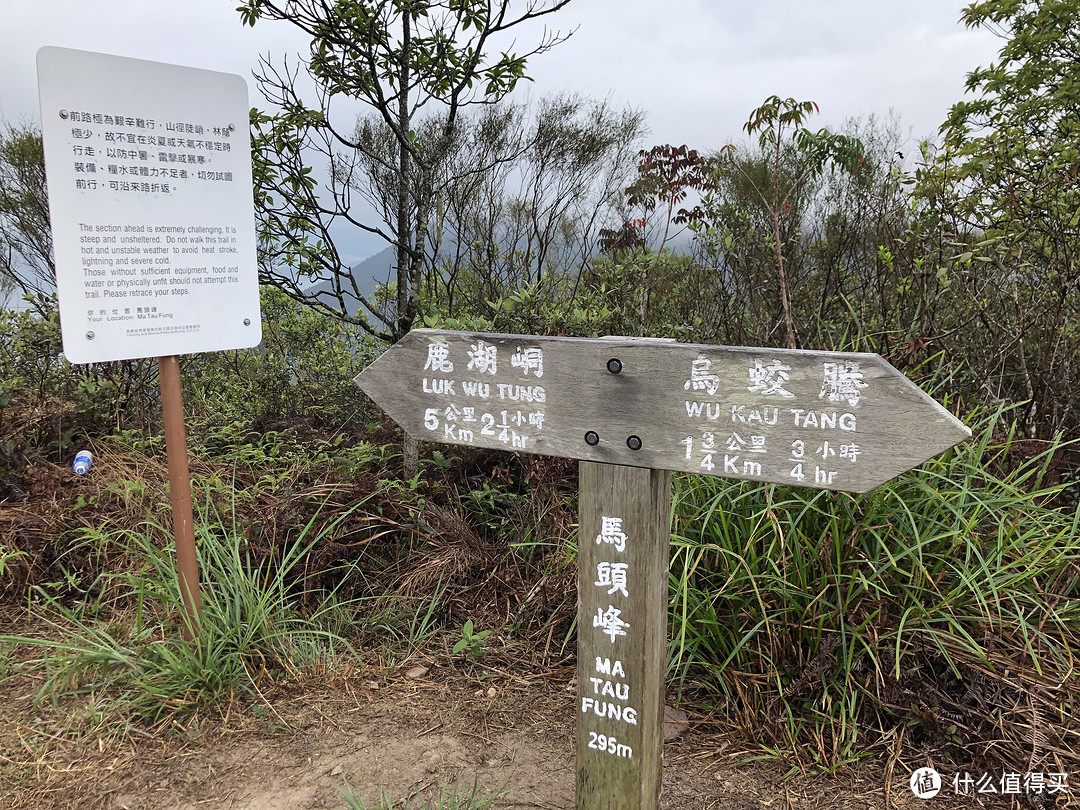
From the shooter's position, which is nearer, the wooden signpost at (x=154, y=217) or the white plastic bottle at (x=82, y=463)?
the wooden signpost at (x=154, y=217)

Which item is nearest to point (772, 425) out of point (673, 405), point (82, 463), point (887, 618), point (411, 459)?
point (673, 405)

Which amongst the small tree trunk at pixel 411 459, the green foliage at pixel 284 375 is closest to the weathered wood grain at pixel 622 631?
the small tree trunk at pixel 411 459

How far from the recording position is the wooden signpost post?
1433 mm

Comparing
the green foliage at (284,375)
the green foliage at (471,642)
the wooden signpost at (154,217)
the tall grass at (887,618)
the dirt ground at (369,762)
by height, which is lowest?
the dirt ground at (369,762)

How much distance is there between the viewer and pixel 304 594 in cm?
306

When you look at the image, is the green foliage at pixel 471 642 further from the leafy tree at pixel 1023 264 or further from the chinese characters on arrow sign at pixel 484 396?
the leafy tree at pixel 1023 264

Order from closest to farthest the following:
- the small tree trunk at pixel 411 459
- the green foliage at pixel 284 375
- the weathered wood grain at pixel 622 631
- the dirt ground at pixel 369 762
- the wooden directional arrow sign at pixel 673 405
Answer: the wooden directional arrow sign at pixel 673 405
the weathered wood grain at pixel 622 631
the dirt ground at pixel 369 762
the small tree trunk at pixel 411 459
the green foliage at pixel 284 375

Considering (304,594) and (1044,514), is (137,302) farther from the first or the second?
(1044,514)

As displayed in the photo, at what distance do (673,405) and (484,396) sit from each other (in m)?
0.48

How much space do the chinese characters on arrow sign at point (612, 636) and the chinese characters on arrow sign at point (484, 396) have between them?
31 centimetres

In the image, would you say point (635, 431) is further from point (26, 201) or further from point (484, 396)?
point (26, 201)

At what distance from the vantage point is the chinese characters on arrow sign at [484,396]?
1.74 meters

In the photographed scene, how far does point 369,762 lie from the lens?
2.32 metres

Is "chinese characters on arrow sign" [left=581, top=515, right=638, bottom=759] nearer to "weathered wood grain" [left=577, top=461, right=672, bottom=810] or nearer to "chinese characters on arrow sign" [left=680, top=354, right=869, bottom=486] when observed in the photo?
"weathered wood grain" [left=577, top=461, right=672, bottom=810]
